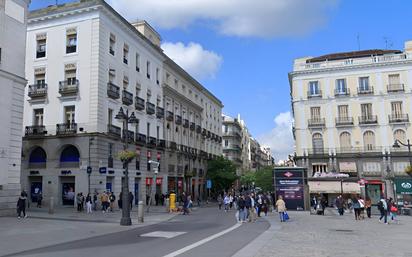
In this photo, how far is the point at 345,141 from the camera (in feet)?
167

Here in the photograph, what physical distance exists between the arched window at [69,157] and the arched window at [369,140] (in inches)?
1364

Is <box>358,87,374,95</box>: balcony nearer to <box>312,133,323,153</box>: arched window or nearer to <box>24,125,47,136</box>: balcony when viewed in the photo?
<box>312,133,323,153</box>: arched window

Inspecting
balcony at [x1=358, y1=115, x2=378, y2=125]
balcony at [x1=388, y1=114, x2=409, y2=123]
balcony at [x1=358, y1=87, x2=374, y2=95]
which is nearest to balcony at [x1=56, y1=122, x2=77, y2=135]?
balcony at [x1=358, y1=115, x2=378, y2=125]

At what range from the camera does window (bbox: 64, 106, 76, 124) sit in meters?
34.4

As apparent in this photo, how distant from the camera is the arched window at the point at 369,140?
49.8 meters

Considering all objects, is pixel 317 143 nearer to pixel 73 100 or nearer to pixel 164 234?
pixel 73 100

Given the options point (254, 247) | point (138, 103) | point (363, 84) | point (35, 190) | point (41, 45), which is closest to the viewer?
point (254, 247)

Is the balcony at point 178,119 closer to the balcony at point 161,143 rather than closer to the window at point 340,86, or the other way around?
the balcony at point 161,143

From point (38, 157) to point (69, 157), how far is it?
3379 millimetres

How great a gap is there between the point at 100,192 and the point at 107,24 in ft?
48.3

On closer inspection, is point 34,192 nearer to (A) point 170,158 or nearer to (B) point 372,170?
(A) point 170,158

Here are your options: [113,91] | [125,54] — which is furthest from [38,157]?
[125,54]

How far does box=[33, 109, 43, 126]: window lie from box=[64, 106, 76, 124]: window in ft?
8.21

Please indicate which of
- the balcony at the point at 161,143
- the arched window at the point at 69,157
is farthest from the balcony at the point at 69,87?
the balcony at the point at 161,143
